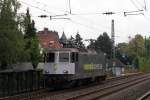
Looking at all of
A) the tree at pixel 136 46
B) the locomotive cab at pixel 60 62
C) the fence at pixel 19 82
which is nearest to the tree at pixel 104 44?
the tree at pixel 136 46

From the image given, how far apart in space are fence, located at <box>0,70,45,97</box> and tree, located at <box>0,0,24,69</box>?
150 inches

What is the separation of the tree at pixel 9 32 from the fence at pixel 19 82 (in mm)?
3806

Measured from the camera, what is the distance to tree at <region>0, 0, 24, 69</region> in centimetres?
3809

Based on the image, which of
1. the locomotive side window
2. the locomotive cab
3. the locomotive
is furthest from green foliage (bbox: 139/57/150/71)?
the locomotive cab

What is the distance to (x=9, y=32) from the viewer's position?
3853 cm

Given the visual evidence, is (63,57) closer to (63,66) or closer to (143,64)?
(63,66)

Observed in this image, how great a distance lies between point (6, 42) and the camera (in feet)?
125

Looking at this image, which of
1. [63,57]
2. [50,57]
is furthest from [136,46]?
[63,57]

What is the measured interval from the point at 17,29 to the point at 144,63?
7433cm

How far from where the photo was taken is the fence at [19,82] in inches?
1193

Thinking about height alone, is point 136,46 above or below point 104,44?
above

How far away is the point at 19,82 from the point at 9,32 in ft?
24.6

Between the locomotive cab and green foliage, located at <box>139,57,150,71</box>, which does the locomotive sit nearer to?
the locomotive cab

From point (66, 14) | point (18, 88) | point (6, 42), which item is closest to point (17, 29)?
point (6, 42)
